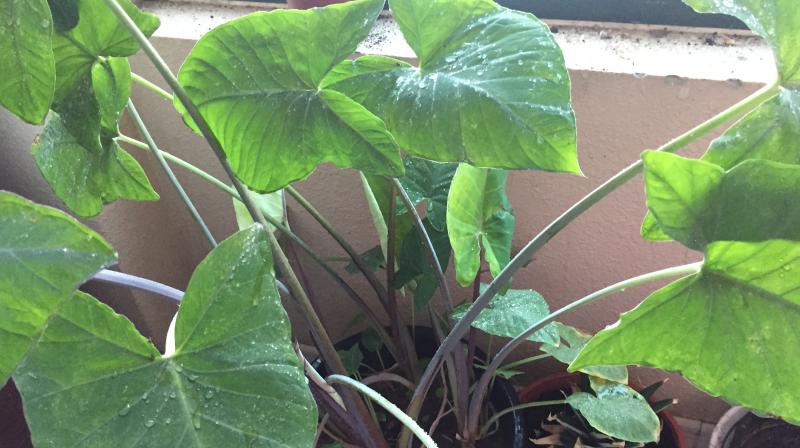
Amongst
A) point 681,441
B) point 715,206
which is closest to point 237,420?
point 715,206

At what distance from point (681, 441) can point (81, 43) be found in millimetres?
817

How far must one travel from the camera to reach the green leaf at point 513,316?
2.12ft

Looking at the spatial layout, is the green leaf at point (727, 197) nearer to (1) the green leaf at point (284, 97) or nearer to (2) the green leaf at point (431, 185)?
(1) the green leaf at point (284, 97)

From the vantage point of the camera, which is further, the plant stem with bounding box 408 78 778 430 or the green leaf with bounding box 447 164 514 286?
the green leaf with bounding box 447 164 514 286

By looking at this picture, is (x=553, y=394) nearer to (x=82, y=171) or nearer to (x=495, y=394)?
(x=495, y=394)

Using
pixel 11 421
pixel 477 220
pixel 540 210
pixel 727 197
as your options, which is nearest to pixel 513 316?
pixel 477 220

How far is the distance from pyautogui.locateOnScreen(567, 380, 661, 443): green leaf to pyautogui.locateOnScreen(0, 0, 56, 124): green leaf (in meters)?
0.60

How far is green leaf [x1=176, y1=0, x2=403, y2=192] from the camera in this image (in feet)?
1.39

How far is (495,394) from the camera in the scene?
0.82m

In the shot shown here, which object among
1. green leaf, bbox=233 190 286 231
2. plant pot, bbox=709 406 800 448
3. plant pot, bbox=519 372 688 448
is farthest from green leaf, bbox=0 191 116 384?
plant pot, bbox=709 406 800 448

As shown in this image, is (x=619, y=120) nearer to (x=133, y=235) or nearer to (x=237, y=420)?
(x=237, y=420)

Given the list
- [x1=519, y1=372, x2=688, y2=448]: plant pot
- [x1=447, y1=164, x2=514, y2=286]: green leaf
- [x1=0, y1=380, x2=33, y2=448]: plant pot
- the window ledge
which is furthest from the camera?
[x1=0, y1=380, x2=33, y2=448]: plant pot

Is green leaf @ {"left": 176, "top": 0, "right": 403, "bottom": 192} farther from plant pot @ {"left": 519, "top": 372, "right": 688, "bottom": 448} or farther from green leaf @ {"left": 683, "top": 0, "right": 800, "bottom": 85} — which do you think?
plant pot @ {"left": 519, "top": 372, "right": 688, "bottom": 448}

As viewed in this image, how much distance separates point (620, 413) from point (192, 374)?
49cm
